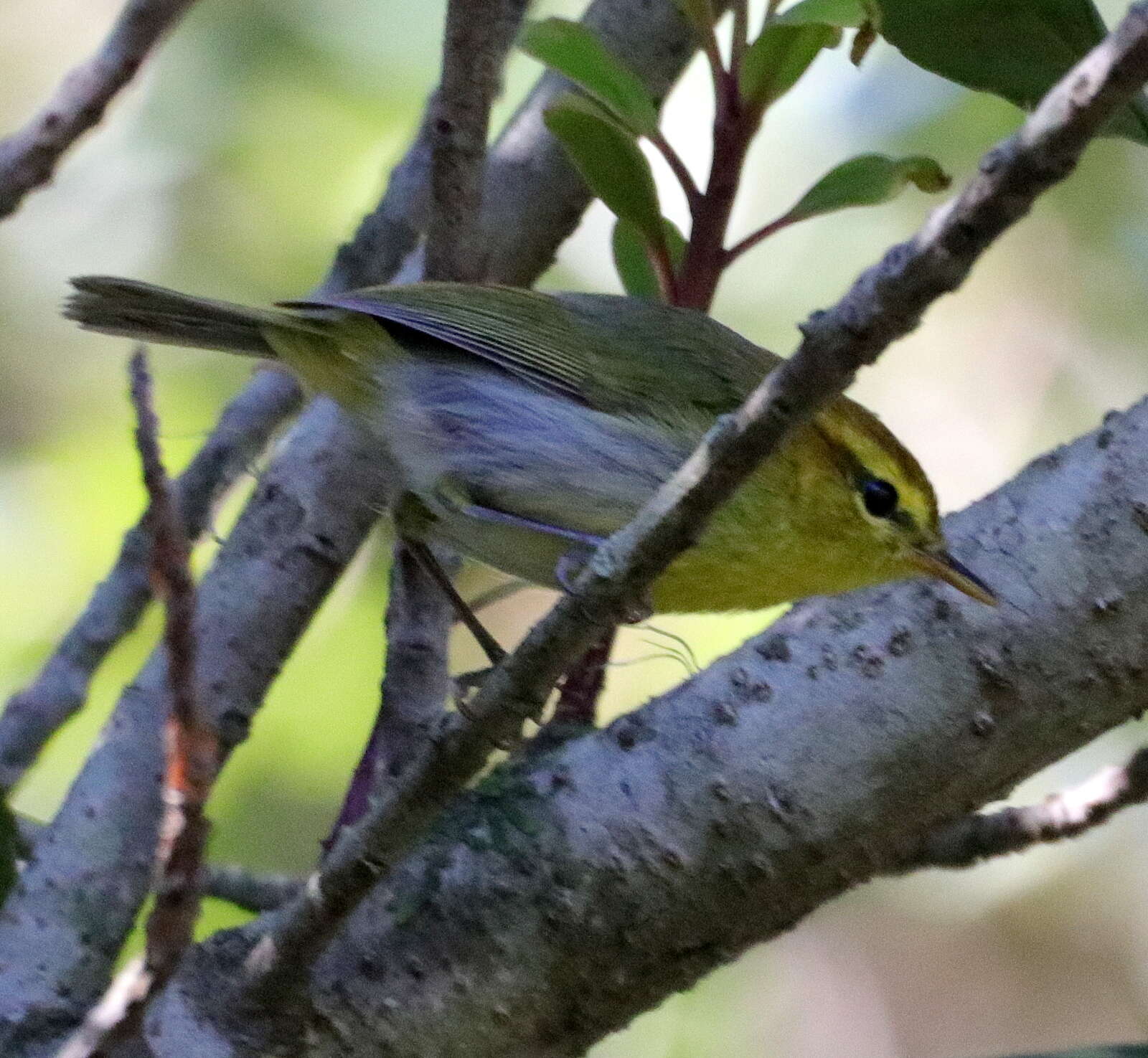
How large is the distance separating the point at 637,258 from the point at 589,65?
66cm

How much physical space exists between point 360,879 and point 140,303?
59.2 inches

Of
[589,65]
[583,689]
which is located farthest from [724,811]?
[589,65]

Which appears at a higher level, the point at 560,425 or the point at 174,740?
the point at 560,425

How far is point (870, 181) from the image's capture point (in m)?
2.33

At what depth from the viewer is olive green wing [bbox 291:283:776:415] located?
262 centimetres

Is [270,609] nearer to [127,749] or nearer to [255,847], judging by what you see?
[127,749]

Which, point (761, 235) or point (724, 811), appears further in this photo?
point (761, 235)

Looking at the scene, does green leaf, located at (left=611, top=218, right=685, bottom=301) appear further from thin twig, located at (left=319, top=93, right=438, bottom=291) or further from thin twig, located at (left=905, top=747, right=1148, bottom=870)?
thin twig, located at (left=905, top=747, right=1148, bottom=870)

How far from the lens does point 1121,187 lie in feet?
17.6

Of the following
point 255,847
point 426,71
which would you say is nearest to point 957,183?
point 426,71

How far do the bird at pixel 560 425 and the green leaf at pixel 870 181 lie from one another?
37 centimetres

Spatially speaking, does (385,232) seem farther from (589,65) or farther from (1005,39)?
(1005,39)

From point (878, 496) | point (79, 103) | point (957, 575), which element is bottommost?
point (957, 575)

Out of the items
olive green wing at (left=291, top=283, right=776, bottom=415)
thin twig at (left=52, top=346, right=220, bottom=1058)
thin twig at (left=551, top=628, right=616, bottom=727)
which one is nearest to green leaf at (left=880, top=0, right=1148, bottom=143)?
olive green wing at (left=291, top=283, right=776, bottom=415)
